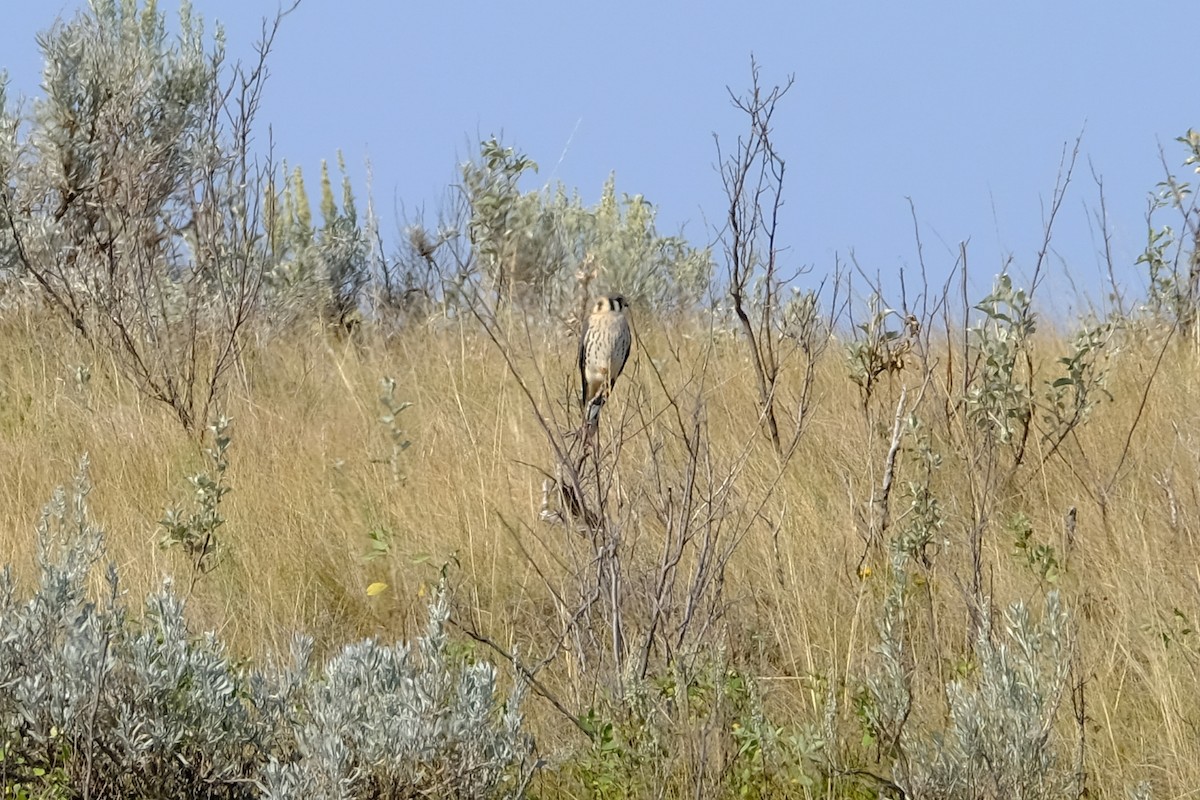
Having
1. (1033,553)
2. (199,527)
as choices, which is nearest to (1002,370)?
(1033,553)

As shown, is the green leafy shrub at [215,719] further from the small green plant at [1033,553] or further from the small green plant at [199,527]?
the small green plant at [1033,553]

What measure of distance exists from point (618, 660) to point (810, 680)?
52 centimetres

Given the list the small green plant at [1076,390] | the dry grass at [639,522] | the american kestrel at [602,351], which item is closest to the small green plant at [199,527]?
the dry grass at [639,522]

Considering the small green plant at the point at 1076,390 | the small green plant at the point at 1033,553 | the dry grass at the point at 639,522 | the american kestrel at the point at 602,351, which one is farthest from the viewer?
the american kestrel at the point at 602,351

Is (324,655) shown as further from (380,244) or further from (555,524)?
(380,244)

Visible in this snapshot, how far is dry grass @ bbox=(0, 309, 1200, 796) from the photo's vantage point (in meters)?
3.43

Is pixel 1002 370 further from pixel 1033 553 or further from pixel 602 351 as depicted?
pixel 602 351

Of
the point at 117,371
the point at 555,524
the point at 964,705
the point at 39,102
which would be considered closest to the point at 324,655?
the point at 555,524

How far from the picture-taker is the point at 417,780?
2629 mm

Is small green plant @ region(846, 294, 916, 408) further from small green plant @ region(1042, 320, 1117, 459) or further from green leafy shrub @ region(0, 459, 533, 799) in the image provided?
green leafy shrub @ region(0, 459, 533, 799)

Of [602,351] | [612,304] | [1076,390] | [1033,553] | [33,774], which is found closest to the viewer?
[33,774]

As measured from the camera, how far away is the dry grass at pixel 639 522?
11.2 ft

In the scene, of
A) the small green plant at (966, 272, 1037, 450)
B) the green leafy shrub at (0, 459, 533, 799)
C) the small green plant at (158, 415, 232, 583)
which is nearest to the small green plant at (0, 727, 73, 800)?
the green leafy shrub at (0, 459, 533, 799)

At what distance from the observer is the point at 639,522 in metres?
3.62
